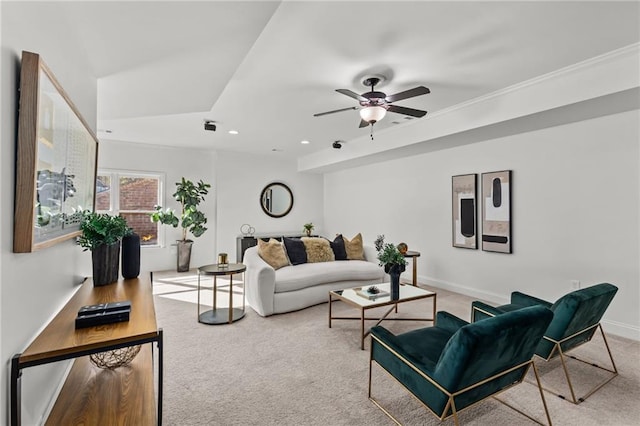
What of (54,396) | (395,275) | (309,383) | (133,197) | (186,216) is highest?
(133,197)

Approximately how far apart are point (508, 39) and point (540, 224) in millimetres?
2421

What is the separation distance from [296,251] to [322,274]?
572mm

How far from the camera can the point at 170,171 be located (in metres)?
6.51

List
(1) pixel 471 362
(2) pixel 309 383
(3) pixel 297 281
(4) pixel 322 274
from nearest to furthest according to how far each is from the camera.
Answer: (1) pixel 471 362 → (2) pixel 309 383 → (3) pixel 297 281 → (4) pixel 322 274

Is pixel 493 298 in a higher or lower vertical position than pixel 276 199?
lower

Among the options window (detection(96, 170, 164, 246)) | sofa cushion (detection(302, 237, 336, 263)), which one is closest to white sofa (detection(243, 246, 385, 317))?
sofa cushion (detection(302, 237, 336, 263))

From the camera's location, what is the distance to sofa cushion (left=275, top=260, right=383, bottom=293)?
381 centimetres

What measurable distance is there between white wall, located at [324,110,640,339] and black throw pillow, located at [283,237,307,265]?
7.22 ft

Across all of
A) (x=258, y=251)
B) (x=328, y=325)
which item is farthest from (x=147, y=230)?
(x=328, y=325)

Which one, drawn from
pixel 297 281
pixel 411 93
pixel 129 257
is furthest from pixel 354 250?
pixel 129 257

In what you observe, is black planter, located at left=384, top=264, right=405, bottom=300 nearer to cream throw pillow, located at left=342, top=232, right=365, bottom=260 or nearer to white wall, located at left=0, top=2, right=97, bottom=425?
cream throw pillow, located at left=342, top=232, right=365, bottom=260

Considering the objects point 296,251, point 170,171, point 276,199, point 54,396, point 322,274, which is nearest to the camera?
point 54,396

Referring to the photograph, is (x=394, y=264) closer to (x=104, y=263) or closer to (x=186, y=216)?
(x=104, y=263)

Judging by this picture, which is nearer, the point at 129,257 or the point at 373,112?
the point at 129,257
